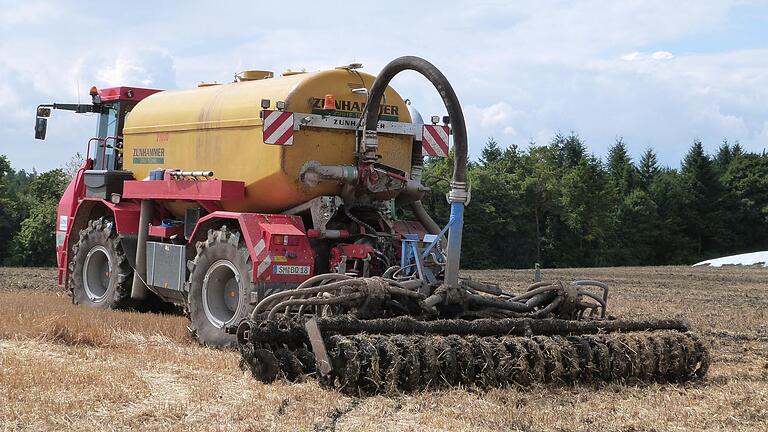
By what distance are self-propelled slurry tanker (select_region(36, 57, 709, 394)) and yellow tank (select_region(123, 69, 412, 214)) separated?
0.02 meters

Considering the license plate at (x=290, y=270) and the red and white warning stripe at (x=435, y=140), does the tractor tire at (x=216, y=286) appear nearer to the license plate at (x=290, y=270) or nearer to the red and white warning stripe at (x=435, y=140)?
the license plate at (x=290, y=270)

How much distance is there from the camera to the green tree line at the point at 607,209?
162 ft

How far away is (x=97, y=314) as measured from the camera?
464 inches

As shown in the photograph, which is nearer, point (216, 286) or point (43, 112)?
point (216, 286)

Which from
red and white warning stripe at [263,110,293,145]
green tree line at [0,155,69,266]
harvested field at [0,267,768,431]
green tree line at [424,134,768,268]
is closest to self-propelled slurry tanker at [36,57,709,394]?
red and white warning stripe at [263,110,293,145]

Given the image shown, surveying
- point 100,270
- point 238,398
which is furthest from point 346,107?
point 100,270

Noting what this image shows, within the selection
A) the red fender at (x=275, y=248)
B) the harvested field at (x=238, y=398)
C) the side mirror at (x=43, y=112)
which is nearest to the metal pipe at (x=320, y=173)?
the red fender at (x=275, y=248)

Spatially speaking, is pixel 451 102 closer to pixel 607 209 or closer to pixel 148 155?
pixel 148 155

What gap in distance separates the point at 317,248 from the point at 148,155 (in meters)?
3.35

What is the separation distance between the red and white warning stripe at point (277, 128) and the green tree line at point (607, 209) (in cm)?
3590

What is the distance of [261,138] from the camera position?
10359 millimetres

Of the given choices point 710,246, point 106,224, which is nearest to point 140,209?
point 106,224

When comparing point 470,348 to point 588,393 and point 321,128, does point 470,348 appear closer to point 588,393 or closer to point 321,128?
point 588,393

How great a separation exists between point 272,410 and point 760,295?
1615 cm
